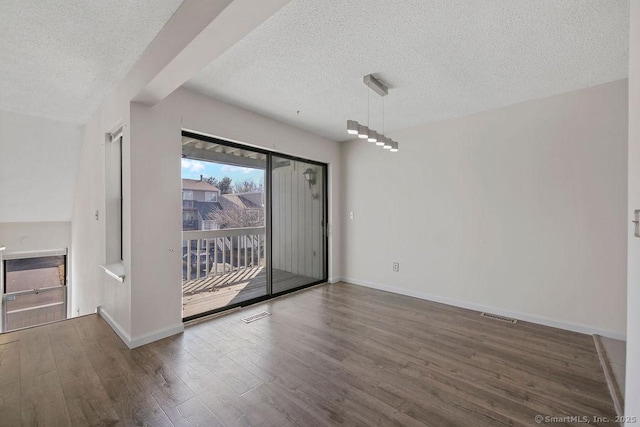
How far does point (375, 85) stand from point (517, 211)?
2265 mm

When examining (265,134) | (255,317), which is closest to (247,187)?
(265,134)

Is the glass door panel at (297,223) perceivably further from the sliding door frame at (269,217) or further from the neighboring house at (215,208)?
the neighboring house at (215,208)

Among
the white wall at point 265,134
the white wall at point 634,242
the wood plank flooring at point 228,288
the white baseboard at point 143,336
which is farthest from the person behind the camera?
the wood plank flooring at point 228,288

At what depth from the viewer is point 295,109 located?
11.1 feet

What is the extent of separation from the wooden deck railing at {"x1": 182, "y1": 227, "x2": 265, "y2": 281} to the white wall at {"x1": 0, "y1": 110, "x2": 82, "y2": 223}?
2584 millimetres

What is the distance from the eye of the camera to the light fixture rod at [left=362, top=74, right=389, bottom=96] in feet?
8.32

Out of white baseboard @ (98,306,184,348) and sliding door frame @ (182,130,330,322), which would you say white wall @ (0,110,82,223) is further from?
white baseboard @ (98,306,184,348)

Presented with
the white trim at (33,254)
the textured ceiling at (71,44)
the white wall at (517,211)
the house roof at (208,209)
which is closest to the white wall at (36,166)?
the textured ceiling at (71,44)

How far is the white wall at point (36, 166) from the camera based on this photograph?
3566mm

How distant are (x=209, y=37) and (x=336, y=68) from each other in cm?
117

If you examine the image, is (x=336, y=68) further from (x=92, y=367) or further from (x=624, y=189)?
Answer: (x=92, y=367)

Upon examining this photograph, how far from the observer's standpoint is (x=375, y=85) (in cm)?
263

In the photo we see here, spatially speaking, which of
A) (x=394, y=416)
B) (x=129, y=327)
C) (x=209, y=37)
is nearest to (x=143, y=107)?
(x=209, y=37)

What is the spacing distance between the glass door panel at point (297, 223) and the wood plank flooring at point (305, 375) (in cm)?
113
